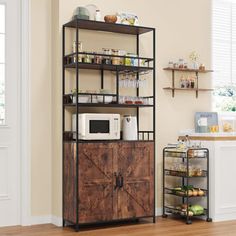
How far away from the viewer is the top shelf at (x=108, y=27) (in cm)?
489

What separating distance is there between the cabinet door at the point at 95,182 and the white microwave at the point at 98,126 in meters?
0.10

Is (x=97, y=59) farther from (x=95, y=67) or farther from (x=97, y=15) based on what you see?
(x=97, y=15)

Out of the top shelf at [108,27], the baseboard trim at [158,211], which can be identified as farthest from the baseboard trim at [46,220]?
the top shelf at [108,27]

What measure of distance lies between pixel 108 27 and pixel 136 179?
5.29 ft

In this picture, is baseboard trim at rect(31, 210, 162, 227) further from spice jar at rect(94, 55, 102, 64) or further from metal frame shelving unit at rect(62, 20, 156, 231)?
spice jar at rect(94, 55, 102, 64)

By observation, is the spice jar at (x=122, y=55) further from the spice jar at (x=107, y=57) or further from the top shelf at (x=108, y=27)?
the top shelf at (x=108, y=27)

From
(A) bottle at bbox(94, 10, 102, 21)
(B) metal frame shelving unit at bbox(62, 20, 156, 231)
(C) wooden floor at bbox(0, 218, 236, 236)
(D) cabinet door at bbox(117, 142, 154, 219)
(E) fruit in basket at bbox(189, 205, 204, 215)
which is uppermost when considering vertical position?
(A) bottle at bbox(94, 10, 102, 21)

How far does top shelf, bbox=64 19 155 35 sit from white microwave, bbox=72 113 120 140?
2.97ft

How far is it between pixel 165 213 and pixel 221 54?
2.20 meters

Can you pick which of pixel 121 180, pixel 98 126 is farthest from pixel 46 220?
pixel 98 126

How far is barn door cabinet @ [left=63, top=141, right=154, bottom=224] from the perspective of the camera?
15.6 ft

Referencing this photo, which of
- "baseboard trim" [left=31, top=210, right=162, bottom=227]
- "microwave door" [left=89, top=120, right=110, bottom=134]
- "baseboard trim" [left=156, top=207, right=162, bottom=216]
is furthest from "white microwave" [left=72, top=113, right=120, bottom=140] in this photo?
"baseboard trim" [left=156, top=207, right=162, bottom=216]

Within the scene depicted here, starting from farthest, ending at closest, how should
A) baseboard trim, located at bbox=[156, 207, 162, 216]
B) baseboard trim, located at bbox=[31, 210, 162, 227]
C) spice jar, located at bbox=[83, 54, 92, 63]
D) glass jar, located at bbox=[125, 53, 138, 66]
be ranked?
baseboard trim, located at bbox=[156, 207, 162, 216] < glass jar, located at bbox=[125, 53, 138, 66] < baseboard trim, located at bbox=[31, 210, 162, 227] < spice jar, located at bbox=[83, 54, 92, 63]

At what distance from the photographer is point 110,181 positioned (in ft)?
16.0
